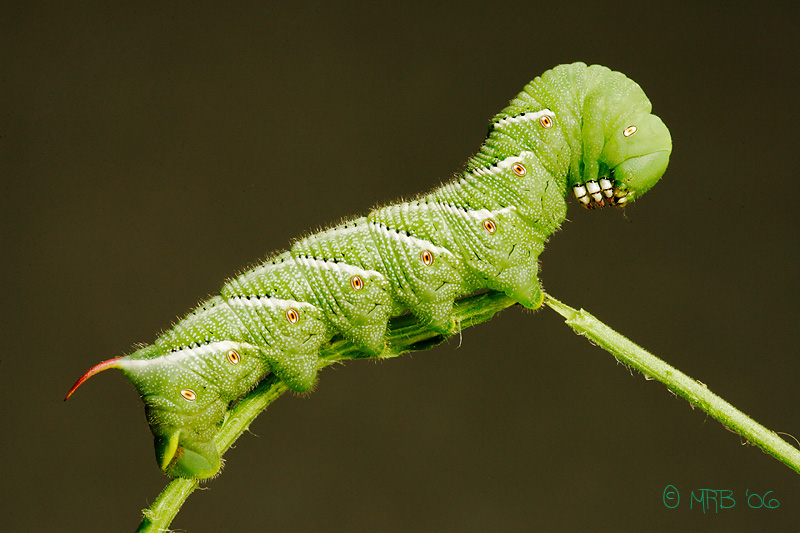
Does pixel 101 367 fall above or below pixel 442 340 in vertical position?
above

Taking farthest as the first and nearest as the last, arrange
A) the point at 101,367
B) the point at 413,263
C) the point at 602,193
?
the point at 602,193, the point at 413,263, the point at 101,367

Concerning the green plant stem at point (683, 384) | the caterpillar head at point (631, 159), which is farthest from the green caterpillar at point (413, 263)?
the green plant stem at point (683, 384)

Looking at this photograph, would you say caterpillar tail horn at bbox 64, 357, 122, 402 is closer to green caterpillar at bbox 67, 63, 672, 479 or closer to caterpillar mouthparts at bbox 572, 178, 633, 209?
green caterpillar at bbox 67, 63, 672, 479

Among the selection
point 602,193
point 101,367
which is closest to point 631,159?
point 602,193

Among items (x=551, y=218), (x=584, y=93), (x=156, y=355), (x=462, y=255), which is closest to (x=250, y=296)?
(x=156, y=355)

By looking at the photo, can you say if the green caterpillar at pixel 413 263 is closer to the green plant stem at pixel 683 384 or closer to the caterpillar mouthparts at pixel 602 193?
the caterpillar mouthparts at pixel 602 193

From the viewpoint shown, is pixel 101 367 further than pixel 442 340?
No

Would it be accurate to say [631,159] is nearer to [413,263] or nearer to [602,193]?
[602,193]

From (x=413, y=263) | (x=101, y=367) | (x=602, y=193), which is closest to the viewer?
(x=101, y=367)
